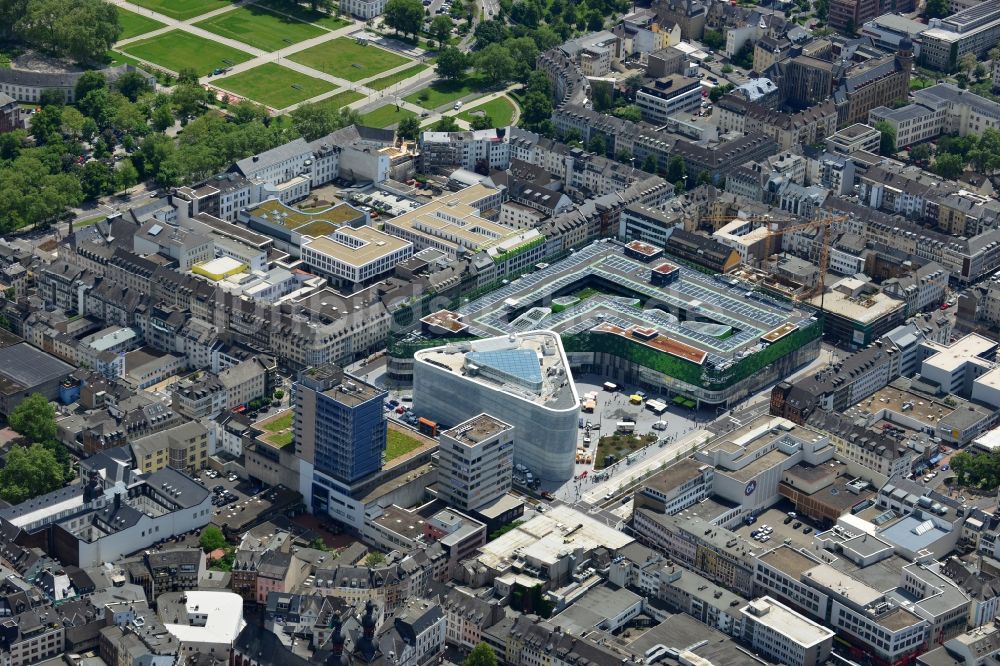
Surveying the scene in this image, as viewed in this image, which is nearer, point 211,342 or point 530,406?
point 530,406

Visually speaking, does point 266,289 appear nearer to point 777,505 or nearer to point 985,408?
point 777,505

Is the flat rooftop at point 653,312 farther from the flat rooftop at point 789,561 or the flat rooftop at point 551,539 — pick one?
the flat rooftop at point 789,561

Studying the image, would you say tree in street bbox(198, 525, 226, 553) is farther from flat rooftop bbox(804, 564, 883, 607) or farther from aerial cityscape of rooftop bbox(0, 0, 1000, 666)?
flat rooftop bbox(804, 564, 883, 607)

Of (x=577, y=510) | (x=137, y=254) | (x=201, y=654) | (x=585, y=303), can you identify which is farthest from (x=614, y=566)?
(x=137, y=254)

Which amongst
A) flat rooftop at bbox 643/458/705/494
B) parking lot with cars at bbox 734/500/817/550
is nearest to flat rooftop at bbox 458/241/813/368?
flat rooftop at bbox 643/458/705/494

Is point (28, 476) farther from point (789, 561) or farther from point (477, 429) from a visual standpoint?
point (789, 561)

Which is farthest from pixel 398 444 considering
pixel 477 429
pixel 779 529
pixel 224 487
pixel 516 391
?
pixel 779 529

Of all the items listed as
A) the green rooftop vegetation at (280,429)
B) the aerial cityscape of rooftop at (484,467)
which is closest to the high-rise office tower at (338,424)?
the aerial cityscape of rooftop at (484,467)
